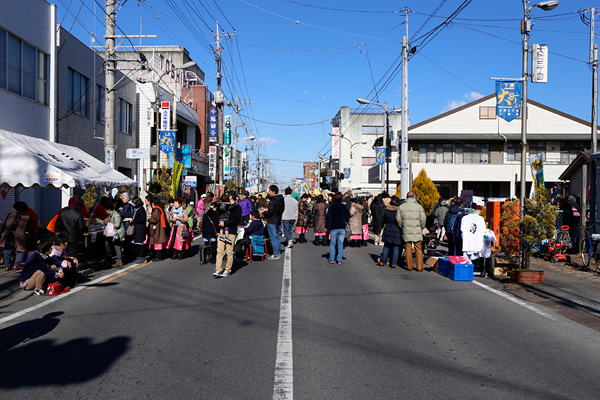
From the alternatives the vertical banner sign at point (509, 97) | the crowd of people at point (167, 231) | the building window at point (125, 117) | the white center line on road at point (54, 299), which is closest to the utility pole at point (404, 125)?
the vertical banner sign at point (509, 97)

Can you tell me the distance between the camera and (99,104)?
2558 cm

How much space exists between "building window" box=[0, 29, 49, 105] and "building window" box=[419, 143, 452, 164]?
32681mm

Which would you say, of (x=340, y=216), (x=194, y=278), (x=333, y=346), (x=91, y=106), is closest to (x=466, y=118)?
(x=91, y=106)

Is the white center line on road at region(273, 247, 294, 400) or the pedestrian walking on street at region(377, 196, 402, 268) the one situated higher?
the pedestrian walking on street at region(377, 196, 402, 268)

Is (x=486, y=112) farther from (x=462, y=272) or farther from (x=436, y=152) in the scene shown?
(x=462, y=272)

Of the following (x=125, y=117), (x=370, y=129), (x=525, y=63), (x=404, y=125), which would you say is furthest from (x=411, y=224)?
(x=370, y=129)

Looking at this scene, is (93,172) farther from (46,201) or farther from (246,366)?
(246,366)

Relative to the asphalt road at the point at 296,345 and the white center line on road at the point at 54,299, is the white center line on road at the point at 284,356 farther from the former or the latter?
the white center line on road at the point at 54,299

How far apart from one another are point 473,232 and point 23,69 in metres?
14.9

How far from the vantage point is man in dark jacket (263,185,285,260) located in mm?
14039

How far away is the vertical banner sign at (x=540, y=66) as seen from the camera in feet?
45.1

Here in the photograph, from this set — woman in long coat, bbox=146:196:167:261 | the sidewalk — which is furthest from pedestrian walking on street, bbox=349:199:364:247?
woman in long coat, bbox=146:196:167:261

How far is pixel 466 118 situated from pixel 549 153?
7.62m

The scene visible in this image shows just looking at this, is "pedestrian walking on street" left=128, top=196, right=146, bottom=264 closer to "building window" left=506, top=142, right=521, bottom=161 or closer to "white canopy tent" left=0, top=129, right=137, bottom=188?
"white canopy tent" left=0, top=129, right=137, bottom=188
